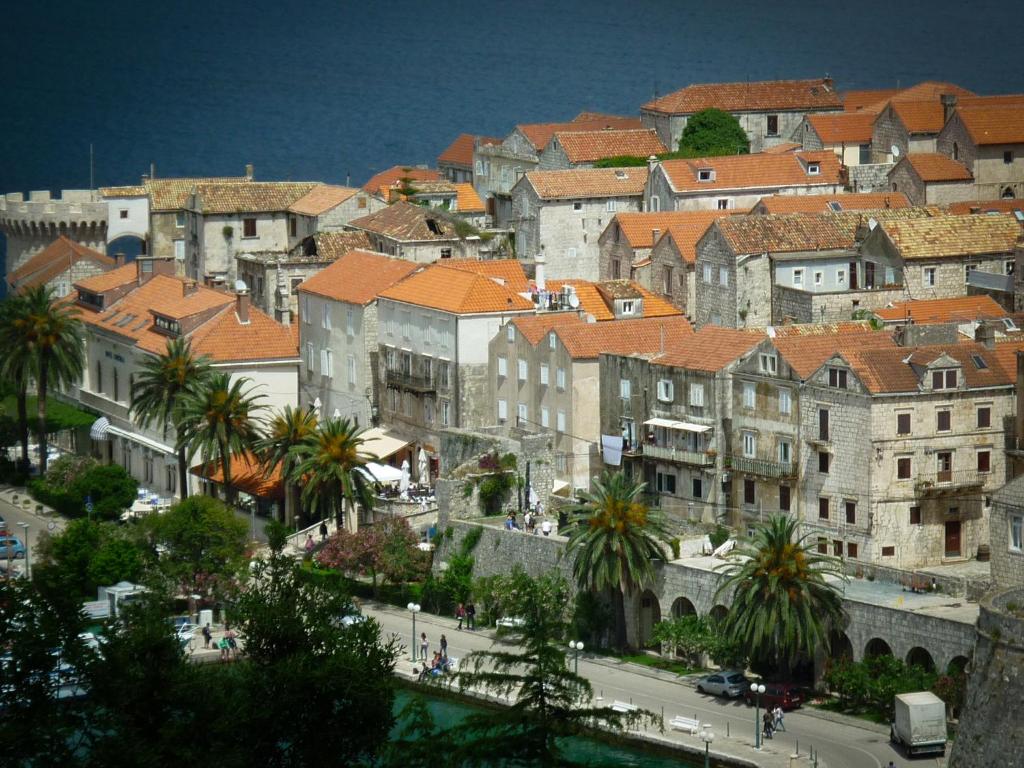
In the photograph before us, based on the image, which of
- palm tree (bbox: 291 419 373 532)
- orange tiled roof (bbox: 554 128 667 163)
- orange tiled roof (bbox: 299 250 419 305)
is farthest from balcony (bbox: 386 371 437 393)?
orange tiled roof (bbox: 554 128 667 163)

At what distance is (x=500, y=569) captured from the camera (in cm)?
8575

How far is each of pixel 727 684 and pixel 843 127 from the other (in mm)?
51484

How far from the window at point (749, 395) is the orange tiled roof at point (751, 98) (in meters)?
45.0

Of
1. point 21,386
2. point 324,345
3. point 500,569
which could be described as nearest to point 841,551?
point 500,569

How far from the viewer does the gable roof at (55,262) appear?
129 meters

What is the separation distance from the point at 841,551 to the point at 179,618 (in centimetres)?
2186

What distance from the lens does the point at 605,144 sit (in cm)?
12338

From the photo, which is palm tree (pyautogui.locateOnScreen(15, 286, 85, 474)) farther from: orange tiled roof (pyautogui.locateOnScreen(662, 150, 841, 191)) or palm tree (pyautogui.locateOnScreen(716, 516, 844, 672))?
palm tree (pyautogui.locateOnScreen(716, 516, 844, 672))

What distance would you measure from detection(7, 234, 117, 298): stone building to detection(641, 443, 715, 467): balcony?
44.7 m

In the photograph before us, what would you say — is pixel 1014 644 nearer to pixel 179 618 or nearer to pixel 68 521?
pixel 179 618

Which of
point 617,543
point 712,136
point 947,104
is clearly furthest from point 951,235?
point 712,136

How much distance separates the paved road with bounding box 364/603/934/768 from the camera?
6956cm

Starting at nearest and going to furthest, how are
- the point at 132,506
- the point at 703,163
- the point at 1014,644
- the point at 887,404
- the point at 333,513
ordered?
the point at 1014,644, the point at 887,404, the point at 333,513, the point at 132,506, the point at 703,163

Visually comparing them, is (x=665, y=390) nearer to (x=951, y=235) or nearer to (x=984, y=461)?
(x=984, y=461)
